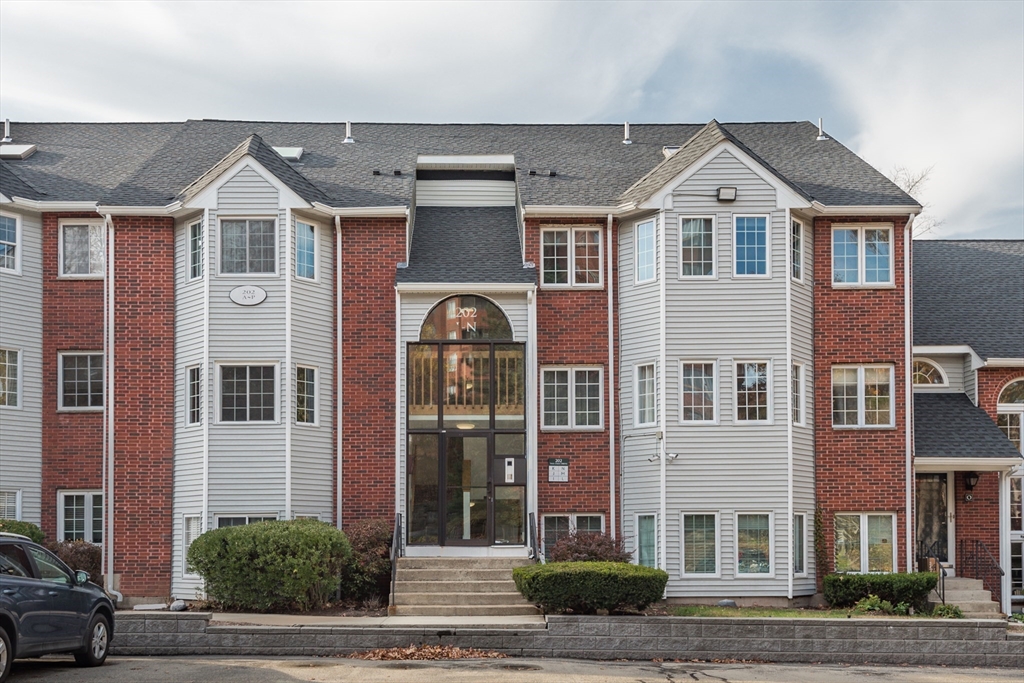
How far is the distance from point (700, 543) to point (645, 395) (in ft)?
10.4

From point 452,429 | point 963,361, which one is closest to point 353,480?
point 452,429

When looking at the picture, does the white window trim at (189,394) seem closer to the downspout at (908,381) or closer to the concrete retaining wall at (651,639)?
the concrete retaining wall at (651,639)

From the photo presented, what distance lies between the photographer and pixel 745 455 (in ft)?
75.4

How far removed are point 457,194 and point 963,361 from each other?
39.6 feet

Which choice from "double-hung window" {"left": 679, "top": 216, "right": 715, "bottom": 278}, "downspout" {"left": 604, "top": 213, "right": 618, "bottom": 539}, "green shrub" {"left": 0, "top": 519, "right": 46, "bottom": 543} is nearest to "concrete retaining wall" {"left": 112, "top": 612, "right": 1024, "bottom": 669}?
"green shrub" {"left": 0, "top": 519, "right": 46, "bottom": 543}

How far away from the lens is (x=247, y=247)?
75.6 ft

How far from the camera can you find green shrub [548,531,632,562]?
68.4 feet

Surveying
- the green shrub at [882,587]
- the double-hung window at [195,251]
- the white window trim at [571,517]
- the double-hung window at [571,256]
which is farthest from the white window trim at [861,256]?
the double-hung window at [195,251]

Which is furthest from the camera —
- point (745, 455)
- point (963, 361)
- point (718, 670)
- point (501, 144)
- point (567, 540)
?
point (501, 144)

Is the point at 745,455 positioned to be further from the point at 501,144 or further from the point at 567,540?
the point at 501,144

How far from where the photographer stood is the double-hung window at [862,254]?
24.2m

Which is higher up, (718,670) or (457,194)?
(457,194)

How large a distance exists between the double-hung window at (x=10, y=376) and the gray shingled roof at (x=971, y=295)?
63.2 ft

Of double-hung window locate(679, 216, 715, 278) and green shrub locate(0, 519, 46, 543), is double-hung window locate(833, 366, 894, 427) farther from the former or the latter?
green shrub locate(0, 519, 46, 543)
